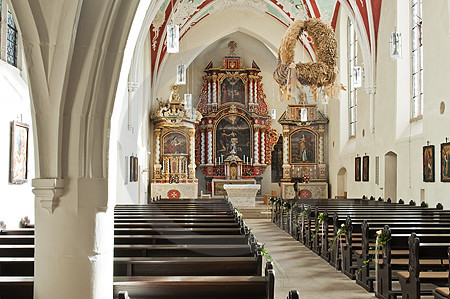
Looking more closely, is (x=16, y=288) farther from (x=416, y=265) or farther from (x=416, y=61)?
(x=416, y=61)

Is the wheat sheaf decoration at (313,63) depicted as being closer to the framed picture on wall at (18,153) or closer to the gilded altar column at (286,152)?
the framed picture on wall at (18,153)

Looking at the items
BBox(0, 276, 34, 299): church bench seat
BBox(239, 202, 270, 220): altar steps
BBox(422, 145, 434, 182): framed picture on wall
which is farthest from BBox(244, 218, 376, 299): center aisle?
BBox(239, 202, 270, 220): altar steps

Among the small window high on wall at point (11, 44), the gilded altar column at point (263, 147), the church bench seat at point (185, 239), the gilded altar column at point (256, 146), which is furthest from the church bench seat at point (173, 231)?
the gilded altar column at point (263, 147)

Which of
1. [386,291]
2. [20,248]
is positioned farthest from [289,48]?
[20,248]

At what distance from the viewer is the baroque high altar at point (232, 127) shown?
25.8 meters

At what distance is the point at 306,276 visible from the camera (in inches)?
338

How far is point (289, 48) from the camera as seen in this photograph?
46.6ft

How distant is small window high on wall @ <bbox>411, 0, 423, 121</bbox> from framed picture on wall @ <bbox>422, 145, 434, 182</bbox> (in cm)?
198

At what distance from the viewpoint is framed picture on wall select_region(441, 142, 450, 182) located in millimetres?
12148

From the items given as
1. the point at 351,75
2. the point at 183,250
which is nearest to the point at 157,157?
the point at 351,75

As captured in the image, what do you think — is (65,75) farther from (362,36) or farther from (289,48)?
(362,36)

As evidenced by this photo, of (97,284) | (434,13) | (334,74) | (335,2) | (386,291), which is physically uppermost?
(335,2)

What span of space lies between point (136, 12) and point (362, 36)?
16128 mm

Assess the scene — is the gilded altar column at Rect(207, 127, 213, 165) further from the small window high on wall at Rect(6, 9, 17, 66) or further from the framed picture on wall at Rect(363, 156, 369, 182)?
the small window high on wall at Rect(6, 9, 17, 66)
